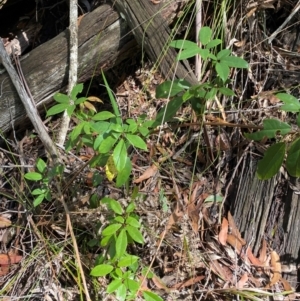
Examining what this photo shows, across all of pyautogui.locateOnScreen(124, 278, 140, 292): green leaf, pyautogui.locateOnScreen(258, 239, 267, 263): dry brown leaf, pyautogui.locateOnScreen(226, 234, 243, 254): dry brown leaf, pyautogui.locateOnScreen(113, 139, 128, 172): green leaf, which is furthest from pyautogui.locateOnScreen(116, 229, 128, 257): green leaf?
pyautogui.locateOnScreen(258, 239, 267, 263): dry brown leaf

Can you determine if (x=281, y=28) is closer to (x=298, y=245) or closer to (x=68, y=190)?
(x=298, y=245)

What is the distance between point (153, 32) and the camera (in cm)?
224

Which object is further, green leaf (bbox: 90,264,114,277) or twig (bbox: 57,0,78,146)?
twig (bbox: 57,0,78,146)

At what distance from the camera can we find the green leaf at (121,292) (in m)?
1.78

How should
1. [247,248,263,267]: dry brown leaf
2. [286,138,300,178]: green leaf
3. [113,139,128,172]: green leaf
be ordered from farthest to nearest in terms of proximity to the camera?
1. [247,248,263,267]: dry brown leaf
2. [113,139,128,172]: green leaf
3. [286,138,300,178]: green leaf

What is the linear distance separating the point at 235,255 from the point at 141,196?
1.62ft

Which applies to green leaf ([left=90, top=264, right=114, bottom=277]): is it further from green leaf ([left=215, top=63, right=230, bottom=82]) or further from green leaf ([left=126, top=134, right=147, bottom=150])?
green leaf ([left=215, top=63, right=230, bottom=82])

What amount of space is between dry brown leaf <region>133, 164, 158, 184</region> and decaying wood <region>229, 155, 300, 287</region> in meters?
0.40

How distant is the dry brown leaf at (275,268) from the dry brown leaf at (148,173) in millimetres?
644

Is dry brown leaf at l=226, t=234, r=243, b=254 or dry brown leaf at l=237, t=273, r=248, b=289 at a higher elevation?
dry brown leaf at l=226, t=234, r=243, b=254

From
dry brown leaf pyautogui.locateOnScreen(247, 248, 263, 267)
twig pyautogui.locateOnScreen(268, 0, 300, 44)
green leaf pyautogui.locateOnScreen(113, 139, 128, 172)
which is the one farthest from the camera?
twig pyautogui.locateOnScreen(268, 0, 300, 44)

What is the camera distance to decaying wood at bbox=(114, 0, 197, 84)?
7.32 feet

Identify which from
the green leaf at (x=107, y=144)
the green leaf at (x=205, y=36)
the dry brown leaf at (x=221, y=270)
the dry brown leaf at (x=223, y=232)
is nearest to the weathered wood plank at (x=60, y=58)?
the green leaf at (x=205, y=36)

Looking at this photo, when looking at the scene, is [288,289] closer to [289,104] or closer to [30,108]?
[289,104]
